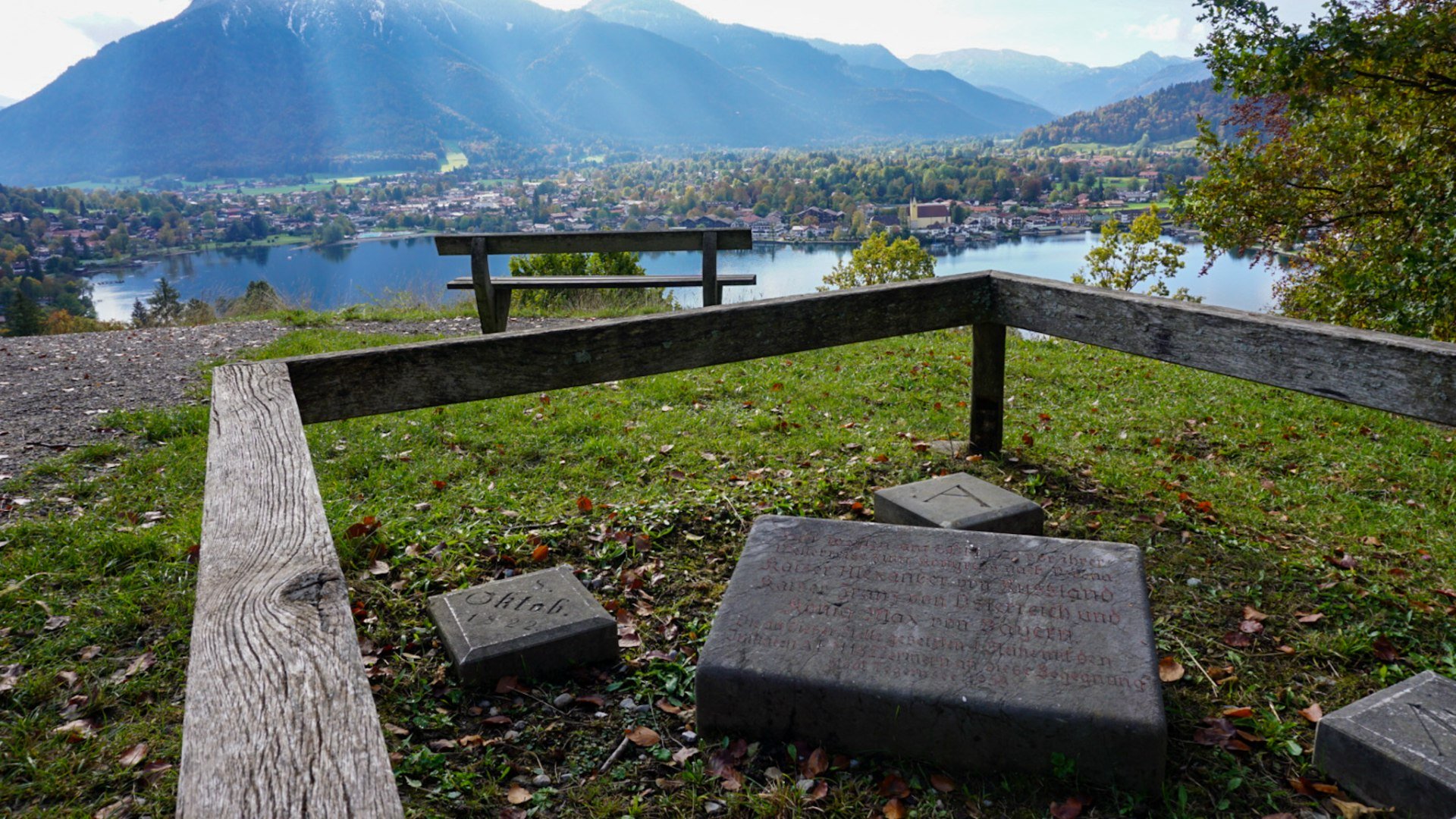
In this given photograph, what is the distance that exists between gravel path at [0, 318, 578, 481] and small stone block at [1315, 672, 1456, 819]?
251 inches

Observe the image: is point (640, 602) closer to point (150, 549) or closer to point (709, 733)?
point (709, 733)

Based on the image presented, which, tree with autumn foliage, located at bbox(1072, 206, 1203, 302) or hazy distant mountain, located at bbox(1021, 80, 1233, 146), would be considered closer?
tree with autumn foliage, located at bbox(1072, 206, 1203, 302)

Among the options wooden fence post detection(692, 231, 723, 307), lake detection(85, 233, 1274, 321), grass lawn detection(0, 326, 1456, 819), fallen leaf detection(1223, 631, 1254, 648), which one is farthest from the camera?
lake detection(85, 233, 1274, 321)

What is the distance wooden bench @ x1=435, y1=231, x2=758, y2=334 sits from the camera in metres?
8.11

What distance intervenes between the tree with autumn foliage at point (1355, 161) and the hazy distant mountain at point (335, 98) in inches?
3637

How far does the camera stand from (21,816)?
6.88 ft

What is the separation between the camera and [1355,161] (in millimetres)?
6180

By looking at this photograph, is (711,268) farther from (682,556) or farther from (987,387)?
(682,556)

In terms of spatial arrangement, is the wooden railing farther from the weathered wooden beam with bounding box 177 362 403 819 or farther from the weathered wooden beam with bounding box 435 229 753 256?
the weathered wooden beam with bounding box 435 229 753 256

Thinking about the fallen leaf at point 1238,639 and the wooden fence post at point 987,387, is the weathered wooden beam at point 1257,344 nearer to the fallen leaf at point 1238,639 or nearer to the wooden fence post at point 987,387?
the wooden fence post at point 987,387

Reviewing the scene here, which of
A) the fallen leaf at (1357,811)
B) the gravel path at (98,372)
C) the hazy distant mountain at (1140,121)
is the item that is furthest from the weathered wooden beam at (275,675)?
the hazy distant mountain at (1140,121)

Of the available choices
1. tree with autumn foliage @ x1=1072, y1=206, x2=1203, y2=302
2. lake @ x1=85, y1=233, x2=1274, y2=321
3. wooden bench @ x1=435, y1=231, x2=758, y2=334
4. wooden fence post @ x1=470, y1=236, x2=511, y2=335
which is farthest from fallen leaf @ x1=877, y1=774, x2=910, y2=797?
tree with autumn foliage @ x1=1072, y1=206, x2=1203, y2=302

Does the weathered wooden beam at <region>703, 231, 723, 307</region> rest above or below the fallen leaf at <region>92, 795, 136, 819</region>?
above

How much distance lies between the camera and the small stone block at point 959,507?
131 inches
